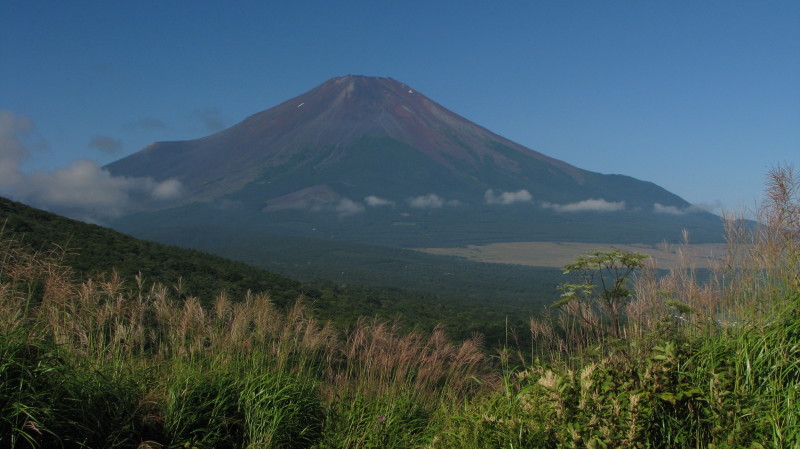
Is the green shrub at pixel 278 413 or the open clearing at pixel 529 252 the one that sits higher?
the green shrub at pixel 278 413

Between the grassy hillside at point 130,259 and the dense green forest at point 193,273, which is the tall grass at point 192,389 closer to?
the dense green forest at point 193,273

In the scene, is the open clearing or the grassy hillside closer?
the grassy hillside

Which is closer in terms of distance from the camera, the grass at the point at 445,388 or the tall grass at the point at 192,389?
the grass at the point at 445,388

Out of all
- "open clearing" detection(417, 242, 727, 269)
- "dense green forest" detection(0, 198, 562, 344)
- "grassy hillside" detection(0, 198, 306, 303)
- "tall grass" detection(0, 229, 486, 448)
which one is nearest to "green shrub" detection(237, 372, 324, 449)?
"tall grass" detection(0, 229, 486, 448)

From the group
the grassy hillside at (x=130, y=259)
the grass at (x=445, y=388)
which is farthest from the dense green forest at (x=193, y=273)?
the grass at (x=445, y=388)

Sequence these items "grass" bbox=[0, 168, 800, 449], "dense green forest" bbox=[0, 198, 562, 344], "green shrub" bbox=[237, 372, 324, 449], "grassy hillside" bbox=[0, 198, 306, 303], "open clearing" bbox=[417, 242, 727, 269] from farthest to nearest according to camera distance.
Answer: "open clearing" bbox=[417, 242, 727, 269], "grassy hillside" bbox=[0, 198, 306, 303], "dense green forest" bbox=[0, 198, 562, 344], "green shrub" bbox=[237, 372, 324, 449], "grass" bbox=[0, 168, 800, 449]

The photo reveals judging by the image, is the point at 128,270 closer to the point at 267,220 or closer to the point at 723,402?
the point at 723,402

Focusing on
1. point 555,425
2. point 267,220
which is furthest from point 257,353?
point 267,220

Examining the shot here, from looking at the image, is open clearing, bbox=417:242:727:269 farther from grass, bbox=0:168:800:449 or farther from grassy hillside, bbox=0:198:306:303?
grass, bbox=0:168:800:449
